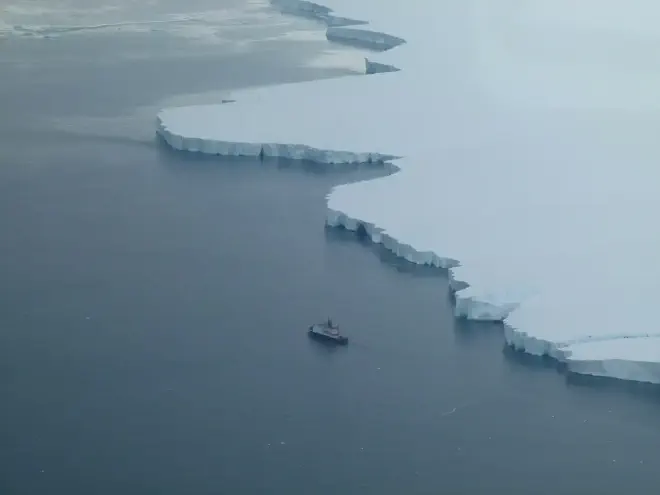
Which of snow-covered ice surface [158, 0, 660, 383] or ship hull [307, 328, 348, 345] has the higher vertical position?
snow-covered ice surface [158, 0, 660, 383]

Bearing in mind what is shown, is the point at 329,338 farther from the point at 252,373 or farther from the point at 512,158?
the point at 512,158

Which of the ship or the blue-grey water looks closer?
the blue-grey water

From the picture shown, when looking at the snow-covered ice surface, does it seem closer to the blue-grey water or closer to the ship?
the blue-grey water

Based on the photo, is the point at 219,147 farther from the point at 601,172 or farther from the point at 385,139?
the point at 601,172

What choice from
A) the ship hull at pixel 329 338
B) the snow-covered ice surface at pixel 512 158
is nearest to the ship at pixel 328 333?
the ship hull at pixel 329 338

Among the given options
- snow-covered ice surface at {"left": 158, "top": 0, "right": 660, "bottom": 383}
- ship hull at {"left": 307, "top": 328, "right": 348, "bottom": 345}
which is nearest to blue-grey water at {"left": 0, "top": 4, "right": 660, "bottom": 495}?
ship hull at {"left": 307, "top": 328, "right": 348, "bottom": 345}
